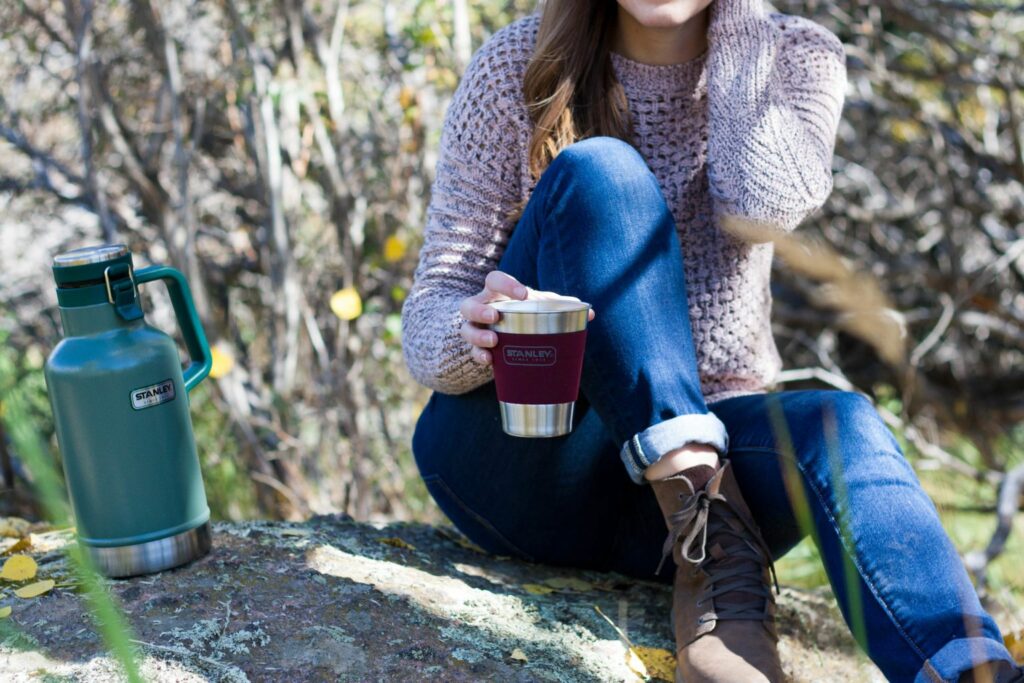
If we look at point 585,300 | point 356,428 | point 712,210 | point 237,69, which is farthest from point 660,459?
point 237,69

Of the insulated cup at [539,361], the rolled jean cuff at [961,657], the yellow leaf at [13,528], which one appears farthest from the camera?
the yellow leaf at [13,528]

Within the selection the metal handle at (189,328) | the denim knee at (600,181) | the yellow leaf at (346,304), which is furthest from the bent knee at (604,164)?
the yellow leaf at (346,304)

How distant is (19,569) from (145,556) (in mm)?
208

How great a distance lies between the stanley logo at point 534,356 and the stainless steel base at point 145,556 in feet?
1.96

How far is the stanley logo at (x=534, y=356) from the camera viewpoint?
4.25 ft

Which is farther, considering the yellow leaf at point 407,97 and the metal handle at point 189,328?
the yellow leaf at point 407,97

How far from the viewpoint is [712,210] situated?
178 centimetres

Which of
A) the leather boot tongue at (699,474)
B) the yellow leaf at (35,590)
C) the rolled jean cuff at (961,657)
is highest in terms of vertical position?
the leather boot tongue at (699,474)

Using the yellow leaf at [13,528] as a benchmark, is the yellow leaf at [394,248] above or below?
above

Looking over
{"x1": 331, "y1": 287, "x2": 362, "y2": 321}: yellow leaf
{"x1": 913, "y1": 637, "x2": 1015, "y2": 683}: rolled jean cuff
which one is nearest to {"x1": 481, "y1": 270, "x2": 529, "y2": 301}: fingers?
{"x1": 913, "y1": 637, "x2": 1015, "y2": 683}: rolled jean cuff

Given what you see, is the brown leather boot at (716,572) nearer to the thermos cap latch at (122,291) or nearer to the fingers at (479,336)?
the fingers at (479,336)

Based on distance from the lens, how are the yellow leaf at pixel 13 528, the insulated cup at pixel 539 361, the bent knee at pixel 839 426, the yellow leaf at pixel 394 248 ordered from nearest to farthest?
the insulated cup at pixel 539 361 → the bent knee at pixel 839 426 → the yellow leaf at pixel 13 528 → the yellow leaf at pixel 394 248

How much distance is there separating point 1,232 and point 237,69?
94 centimetres

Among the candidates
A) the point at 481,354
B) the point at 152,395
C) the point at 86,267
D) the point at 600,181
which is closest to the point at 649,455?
the point at 481,354
